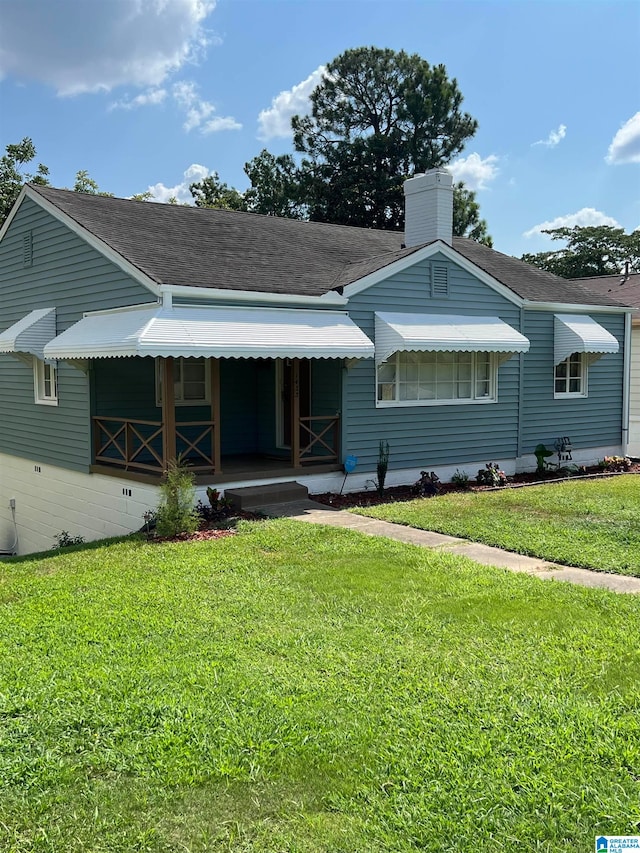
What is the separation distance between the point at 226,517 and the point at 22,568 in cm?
312

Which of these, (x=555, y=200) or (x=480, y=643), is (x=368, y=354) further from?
(x=555, y=200)

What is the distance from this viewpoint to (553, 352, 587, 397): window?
54.8 feet

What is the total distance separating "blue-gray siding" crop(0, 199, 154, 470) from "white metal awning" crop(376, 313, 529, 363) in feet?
13.6

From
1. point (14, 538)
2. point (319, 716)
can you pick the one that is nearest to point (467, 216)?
point (14, 538)

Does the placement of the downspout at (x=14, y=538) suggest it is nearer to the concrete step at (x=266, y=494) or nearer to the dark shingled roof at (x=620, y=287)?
the concrete step at (x=266, y=494)

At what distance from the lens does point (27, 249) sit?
1513 centimetres

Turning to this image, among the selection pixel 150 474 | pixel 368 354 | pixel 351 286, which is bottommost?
pixel 150 474

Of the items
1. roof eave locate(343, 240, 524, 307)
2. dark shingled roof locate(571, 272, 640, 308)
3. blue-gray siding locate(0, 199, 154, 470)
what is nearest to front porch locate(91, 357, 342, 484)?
blue-gray siding locate(0, 199, 154, 470)

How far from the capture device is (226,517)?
10.8 metres

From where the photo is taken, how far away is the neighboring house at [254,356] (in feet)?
37.4

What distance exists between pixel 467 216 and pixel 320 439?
93.5ft

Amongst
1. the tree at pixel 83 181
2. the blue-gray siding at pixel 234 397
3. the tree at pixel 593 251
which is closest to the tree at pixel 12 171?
the tree at pixel 83 181

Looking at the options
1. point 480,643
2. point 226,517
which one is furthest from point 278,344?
point 480,643

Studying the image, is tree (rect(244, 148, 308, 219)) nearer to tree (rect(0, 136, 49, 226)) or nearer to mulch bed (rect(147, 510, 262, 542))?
tree (rect(0, 136, 49, 226))
